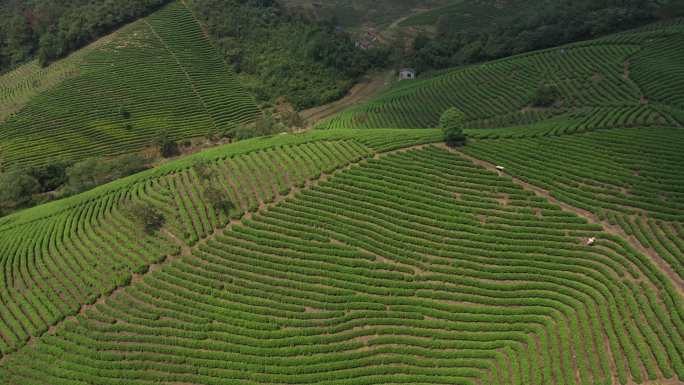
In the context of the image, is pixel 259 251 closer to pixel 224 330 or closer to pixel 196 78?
pixel 224 330

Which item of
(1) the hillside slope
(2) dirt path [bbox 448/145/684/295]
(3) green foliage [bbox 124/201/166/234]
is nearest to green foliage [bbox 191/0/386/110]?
(1) the hillside slope

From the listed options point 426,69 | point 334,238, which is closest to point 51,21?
point 426,69

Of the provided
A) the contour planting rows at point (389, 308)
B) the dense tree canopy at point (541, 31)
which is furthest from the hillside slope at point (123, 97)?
the contour planting rows at point (389, 308)

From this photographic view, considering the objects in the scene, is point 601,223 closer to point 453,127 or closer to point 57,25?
point 453,127

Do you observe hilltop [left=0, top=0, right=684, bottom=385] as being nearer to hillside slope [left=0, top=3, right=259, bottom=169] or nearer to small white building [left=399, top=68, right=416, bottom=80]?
hillside slope [left=0, top=3, right=259, bottom=169]

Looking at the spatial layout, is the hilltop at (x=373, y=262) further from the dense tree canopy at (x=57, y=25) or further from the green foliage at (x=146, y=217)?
the dense tree canopy at (x=57, y=25)

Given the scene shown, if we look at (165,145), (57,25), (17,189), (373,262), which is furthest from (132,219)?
(57,25)
